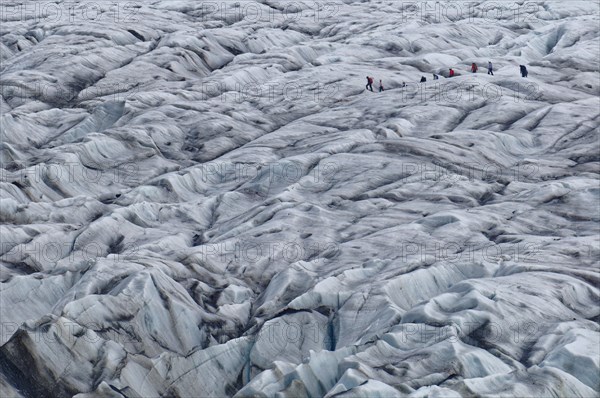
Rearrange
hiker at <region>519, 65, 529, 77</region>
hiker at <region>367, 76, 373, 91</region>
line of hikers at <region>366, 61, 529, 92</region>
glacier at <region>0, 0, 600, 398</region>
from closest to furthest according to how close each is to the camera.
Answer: glacier at <region>0, 0, 600, 398</region> < hiker at <region>519, 65, 529, 77</region> < line of hikers at <region>366, 61, 529, 92</region> < hiker at <region>367, 76, 373, 91</region>

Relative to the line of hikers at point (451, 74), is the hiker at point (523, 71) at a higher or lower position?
higher

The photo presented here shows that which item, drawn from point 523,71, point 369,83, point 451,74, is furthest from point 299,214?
point 451,74

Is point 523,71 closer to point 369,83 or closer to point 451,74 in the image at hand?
point 451,74

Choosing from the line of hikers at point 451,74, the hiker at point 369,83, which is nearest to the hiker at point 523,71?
the line of hikers at point 451,74

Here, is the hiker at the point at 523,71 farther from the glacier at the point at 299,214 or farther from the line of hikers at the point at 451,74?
the glacier at the point at 299,214

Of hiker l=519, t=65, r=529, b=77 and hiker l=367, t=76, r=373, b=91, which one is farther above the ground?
hiker l=519, t=65, r=529, b=77

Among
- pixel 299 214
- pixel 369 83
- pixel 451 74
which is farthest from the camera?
pixel 451 74

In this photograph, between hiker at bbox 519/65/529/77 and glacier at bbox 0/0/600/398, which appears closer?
glacier at bbox 0/0/600/398

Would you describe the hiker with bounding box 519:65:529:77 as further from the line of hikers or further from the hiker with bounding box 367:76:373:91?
the hiker with bounding box 367:76:373:91

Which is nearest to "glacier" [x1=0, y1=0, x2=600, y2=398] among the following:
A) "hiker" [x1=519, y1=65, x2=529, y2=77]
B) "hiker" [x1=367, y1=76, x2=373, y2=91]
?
"hiker" [x1=519, y1=65, x2=529, y2=77]
